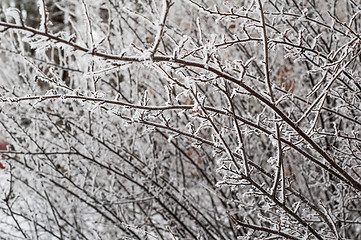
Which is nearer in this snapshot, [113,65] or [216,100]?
[113,65]

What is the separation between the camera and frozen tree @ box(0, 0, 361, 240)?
1202 mm

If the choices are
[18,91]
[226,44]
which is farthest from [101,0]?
[226,44]

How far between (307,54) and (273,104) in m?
0.84

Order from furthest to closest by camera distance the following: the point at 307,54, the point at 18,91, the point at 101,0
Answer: the point at 18,91, the point at 101,0, the point at 307,54

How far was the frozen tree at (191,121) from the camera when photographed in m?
1.20

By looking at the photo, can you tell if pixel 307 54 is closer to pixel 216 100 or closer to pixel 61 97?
pixel 61 97

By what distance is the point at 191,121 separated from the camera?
3.64 meters

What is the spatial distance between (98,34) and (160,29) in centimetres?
333

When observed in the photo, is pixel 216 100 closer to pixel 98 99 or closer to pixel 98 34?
pixel 98 34

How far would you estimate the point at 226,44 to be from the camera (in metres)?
1.45

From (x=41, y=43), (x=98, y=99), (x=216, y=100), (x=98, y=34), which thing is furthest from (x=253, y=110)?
(x=41, y=43)

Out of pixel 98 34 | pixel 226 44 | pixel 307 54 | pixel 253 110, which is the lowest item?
pixel 226 44

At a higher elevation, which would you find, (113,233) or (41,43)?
(113,233)

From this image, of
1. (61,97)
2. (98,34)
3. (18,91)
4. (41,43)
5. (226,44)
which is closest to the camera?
(41,43)
